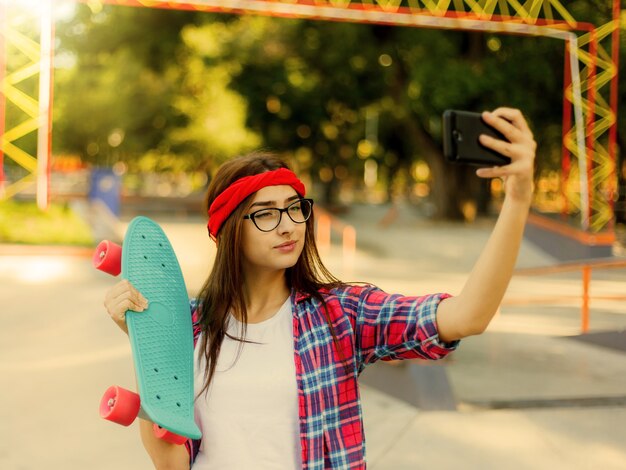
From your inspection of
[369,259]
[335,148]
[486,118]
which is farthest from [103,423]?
[335,148]

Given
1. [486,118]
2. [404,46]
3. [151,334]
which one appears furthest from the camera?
[404,46]

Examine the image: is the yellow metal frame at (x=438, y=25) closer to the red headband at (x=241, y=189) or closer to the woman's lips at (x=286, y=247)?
the red headband at (x=241, y=189)

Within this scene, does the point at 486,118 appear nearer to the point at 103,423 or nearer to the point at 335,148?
the point at 103,423

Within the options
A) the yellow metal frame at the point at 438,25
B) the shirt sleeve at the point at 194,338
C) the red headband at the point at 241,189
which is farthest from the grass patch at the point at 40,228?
the red headband at the point at 241,189

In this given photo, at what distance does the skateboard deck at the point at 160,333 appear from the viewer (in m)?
1.52

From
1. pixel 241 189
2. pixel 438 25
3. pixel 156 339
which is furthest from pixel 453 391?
pixel 438 25

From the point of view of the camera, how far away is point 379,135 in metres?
41.8

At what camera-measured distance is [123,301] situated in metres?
1.61

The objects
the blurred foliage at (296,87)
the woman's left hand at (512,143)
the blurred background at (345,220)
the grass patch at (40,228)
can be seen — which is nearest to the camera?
the woman's left hand at (512,143)

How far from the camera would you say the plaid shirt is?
5.38ft

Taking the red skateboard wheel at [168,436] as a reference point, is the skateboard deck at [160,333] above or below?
above

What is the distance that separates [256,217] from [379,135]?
133ft

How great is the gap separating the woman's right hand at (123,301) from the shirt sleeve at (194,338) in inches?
8.7

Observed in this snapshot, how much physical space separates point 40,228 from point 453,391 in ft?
33.9
